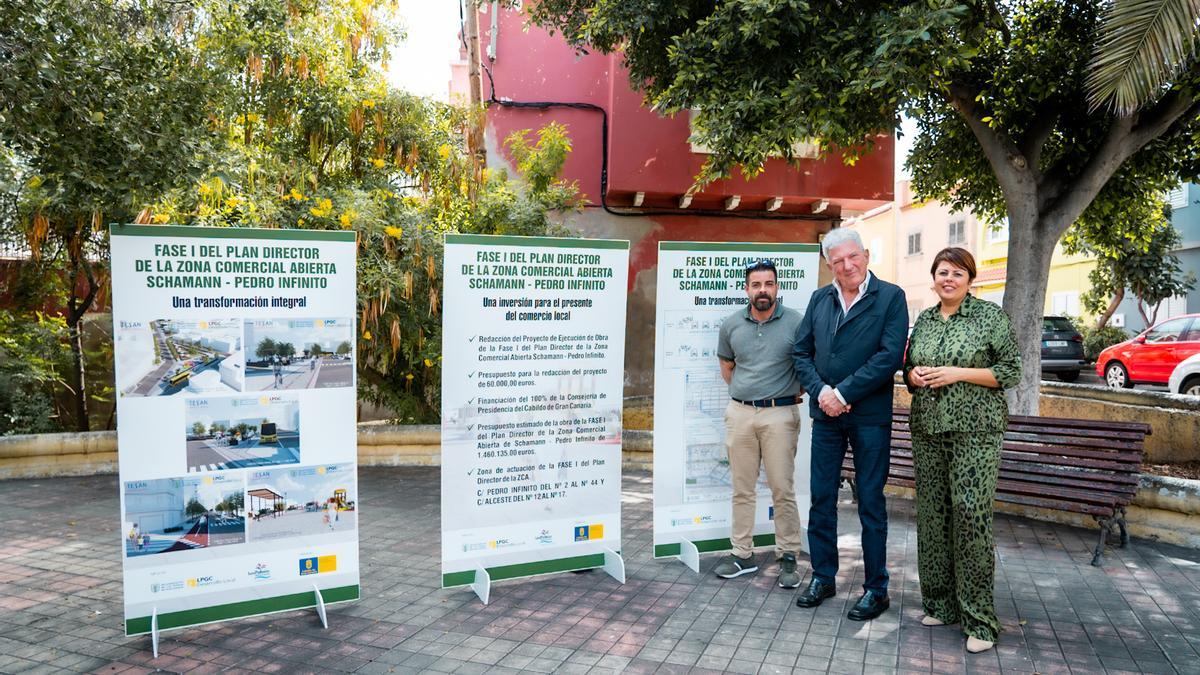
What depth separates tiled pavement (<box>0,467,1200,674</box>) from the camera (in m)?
3.94

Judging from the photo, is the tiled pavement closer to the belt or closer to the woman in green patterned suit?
the woman in green patterned suit

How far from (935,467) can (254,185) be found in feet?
22.6

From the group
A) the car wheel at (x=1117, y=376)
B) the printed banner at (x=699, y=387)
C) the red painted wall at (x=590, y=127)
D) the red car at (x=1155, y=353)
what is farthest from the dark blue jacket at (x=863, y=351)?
the car wheel at (x=1117, y=376)

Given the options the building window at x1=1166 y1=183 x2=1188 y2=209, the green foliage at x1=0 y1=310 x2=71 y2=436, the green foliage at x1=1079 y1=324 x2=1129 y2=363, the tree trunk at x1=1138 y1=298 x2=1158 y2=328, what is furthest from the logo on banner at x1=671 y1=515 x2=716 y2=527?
the building window at x1=1166 y1=183 x2=1188 y2=209

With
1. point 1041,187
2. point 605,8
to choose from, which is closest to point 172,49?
point 605,8

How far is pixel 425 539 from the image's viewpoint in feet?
20.5

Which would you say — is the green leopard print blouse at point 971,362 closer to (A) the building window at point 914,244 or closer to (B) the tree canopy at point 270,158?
(B) the tree canopy at point 270,158

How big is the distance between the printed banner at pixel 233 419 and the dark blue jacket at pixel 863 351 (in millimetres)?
2664

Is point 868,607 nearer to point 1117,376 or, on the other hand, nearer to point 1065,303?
point 1117,376

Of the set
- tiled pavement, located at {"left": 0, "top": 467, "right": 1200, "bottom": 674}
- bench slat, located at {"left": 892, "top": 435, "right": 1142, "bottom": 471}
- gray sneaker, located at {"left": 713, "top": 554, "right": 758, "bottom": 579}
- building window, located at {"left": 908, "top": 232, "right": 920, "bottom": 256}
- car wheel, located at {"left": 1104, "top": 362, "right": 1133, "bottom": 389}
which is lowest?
tiled pavement, located at {"left": 0, "top": 467, "right": 1200, "bottom": 674}

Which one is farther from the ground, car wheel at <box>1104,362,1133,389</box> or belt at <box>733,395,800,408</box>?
belt at <box>733,395,800,408</box>

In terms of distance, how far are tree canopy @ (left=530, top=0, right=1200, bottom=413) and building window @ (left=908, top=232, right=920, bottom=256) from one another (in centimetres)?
2800

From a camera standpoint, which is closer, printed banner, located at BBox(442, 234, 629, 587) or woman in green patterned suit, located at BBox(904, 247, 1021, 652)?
woman in green patterned suit, located at BBox(904, 247, 1021, 652)

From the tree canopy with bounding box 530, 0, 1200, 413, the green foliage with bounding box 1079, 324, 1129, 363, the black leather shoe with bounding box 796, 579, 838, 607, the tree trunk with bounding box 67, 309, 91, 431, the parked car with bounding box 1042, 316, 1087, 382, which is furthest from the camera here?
the green foliage with bounding box 1079, 324, 1129, 363
